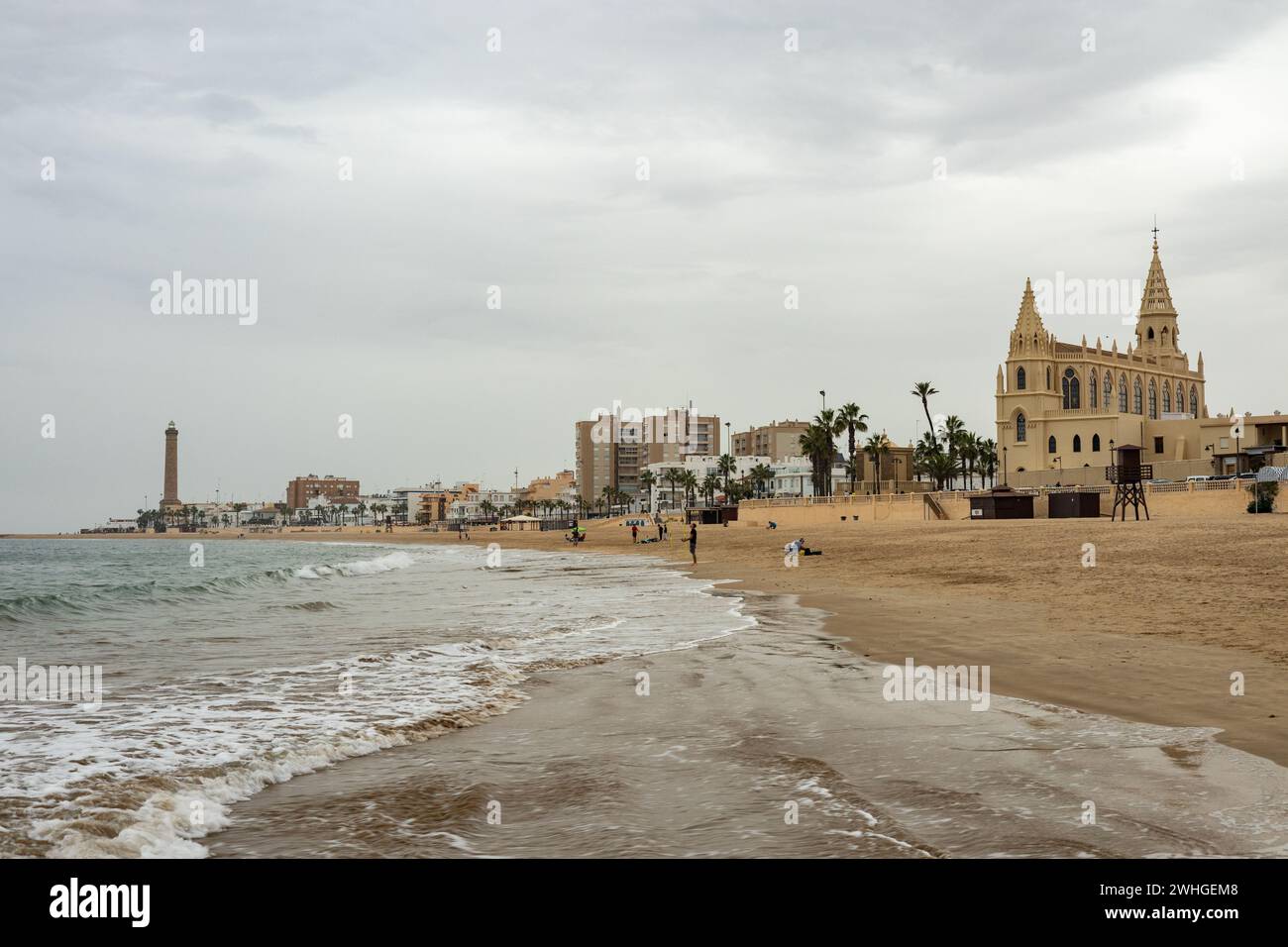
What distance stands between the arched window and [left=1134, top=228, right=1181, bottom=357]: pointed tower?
2434 centimetres

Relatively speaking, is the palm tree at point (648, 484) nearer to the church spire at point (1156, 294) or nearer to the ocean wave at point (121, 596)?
the church spire at point (1156, 294)

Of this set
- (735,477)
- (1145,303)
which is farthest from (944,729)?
(735,477)

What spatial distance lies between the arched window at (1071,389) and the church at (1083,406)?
10 centimetres

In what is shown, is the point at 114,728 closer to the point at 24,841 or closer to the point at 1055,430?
the point at 24,841

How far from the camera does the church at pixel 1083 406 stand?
289 feet

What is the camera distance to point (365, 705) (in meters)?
10.0

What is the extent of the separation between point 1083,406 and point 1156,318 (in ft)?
99.1

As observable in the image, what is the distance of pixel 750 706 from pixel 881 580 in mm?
17543

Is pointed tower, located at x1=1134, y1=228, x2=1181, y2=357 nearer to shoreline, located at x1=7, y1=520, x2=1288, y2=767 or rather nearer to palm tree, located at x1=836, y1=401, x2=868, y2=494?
palm tree, located at x1=836, y1=401, x2=868, y2=494

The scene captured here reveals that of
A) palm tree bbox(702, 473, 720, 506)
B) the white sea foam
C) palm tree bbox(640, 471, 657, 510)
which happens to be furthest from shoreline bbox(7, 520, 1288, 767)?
palm tree bbox(640, 471, 657, 510)

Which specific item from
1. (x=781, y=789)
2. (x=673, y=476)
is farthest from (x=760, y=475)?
(x=781, y=789)

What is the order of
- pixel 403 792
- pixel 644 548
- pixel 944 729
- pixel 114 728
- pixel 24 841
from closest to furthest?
pixel 24 841 → pixel 403 792 → pixel 944 729 → pixel 114 728 → pixel 644 548

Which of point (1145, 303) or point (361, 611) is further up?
point (1145, 303)
